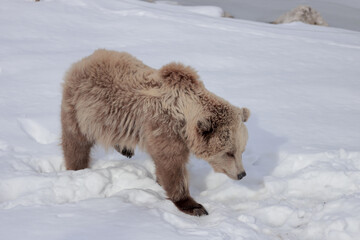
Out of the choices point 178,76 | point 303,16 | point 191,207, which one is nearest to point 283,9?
point 303,16

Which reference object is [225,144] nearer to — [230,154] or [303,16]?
[230,154]

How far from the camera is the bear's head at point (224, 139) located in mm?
3449

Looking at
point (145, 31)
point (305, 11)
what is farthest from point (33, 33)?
point (305, 11)

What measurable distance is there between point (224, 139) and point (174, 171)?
511 millimetres

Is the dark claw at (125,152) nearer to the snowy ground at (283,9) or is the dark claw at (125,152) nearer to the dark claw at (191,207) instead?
the dark claw at (191,207)

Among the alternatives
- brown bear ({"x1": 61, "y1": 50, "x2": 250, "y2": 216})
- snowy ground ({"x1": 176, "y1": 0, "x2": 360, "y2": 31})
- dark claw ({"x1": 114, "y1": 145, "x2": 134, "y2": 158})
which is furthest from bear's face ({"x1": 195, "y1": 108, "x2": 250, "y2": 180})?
snowy ground ({"x1": 176, "y1": 0, "x2": 360, "y2": 31})

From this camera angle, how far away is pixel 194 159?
452 cm

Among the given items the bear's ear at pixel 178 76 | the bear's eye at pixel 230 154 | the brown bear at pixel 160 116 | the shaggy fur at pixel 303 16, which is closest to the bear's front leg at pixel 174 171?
the brown bear at pixel 160 116

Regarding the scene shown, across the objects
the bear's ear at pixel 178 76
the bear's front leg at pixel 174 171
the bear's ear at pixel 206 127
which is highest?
the bear's ear at pixel 178 76

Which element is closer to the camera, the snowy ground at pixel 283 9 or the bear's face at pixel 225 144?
the bear's face at pixel 225 144

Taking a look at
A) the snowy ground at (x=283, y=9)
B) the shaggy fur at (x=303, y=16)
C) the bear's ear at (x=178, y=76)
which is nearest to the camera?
the bear's ear at (x=178, y=76)

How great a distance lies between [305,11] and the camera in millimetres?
12141

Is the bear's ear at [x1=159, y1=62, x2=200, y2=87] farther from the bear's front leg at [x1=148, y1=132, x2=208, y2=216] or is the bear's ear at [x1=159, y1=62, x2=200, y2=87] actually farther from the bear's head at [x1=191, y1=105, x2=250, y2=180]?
the bear's front leg at [x1=148, y1=132, x2=208, y2=216]

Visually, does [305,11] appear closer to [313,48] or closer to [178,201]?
[313,48]
